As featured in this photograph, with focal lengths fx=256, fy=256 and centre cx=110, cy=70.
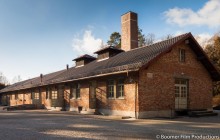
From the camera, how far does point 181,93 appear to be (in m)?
19.3

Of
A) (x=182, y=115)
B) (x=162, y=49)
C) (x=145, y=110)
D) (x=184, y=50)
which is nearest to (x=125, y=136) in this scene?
(x=145, y=110)

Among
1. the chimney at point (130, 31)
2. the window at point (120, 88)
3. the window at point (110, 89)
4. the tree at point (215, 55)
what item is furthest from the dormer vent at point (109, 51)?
the tree at point (215, 55)

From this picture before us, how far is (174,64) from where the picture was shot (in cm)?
1877

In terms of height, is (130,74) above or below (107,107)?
above

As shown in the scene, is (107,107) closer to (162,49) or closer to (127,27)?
(162,49)

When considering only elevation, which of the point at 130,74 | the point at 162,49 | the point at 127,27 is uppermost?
the point at 127,27

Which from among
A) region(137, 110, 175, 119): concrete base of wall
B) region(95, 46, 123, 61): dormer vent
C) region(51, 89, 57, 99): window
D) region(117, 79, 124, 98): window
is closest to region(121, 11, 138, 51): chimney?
region(95, 46, 123, 61): dormer vent

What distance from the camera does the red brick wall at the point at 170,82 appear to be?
16.8m

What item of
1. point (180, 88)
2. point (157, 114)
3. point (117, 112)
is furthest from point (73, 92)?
point (180, 88)

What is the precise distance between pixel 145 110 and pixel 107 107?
3.48 meters

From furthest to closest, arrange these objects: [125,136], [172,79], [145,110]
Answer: [172,79], [145,110], [125,136]

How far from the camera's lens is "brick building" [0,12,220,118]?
16.7m

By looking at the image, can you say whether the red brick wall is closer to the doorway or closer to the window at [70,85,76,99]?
the doorway

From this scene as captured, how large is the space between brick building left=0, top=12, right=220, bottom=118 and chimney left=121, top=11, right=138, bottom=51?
0.33 ft
